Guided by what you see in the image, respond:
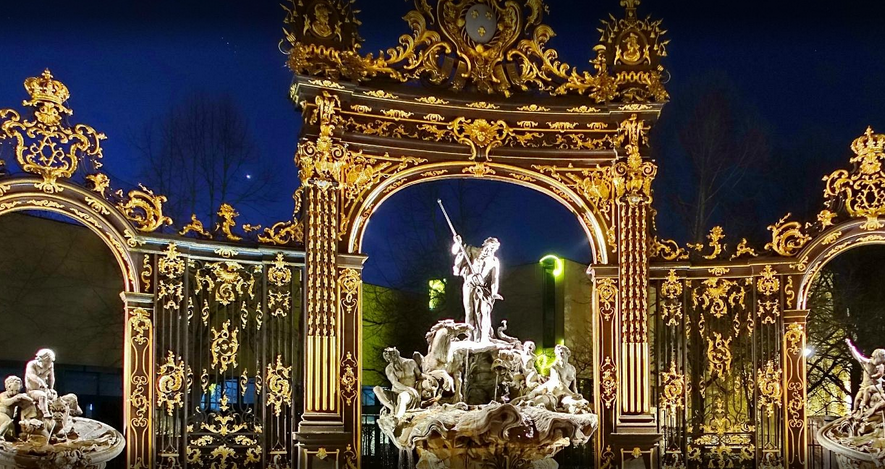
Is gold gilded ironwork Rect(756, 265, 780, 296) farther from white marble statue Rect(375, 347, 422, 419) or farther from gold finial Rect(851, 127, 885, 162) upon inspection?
white marble statue Rect(375, 347, 422, 419)

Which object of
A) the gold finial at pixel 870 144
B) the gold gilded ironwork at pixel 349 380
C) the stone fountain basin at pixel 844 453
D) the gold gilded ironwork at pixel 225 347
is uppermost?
the gold finial at pixel 870 144

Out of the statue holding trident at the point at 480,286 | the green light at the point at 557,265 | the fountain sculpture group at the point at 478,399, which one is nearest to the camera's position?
the fountain sculpture group at the point at 478,399

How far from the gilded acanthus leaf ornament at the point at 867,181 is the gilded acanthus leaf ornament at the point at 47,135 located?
27.4 ft

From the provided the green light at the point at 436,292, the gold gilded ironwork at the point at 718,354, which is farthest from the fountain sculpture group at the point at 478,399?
the green light at the point at 436,292

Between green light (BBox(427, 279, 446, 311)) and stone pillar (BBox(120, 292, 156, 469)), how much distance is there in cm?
953

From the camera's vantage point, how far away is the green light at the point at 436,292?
21375 mm

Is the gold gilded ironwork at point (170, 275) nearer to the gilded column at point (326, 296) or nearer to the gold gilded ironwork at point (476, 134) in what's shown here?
the gilded column at point (326, 296)

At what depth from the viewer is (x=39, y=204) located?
12.0 meters

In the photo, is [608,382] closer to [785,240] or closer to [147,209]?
[785,240]

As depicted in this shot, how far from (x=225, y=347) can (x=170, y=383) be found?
70cm

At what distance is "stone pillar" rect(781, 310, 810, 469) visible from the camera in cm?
1365

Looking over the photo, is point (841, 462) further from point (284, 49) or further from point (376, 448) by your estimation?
point (284, 49)

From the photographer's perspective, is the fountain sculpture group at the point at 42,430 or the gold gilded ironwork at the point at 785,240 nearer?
the fountain sculpture group at the point at 42,430

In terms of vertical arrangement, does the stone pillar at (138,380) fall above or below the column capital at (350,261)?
below
